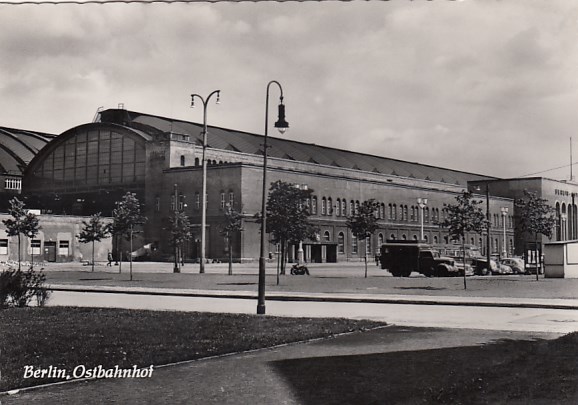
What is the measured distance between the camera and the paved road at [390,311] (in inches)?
629

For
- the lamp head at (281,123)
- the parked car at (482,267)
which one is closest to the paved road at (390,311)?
the lamp head at (281,123)

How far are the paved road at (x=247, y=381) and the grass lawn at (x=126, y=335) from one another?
70 cm

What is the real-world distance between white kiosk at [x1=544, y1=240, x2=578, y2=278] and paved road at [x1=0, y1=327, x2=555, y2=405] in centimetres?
2560

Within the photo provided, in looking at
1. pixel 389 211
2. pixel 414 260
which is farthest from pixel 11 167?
pixel 389 211

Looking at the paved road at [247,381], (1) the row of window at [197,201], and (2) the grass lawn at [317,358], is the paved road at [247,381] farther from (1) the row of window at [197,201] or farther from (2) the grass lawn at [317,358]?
(1) the row of window at [197,201]

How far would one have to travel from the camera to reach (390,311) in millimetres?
19828

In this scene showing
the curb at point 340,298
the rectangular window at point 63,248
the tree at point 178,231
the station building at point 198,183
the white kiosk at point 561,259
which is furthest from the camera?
the station building at point 198,183

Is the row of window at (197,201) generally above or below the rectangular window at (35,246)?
above

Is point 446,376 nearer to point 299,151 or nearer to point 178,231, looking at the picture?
point 178,231

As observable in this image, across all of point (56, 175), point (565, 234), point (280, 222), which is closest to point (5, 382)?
point (280, 222)

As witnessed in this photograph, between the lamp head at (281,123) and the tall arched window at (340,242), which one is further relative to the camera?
the tall arched window at (340,242)

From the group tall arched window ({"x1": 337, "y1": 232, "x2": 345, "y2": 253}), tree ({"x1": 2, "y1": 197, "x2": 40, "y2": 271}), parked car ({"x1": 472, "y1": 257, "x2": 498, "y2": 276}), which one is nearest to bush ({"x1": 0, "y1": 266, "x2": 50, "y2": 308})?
tree ({"x1": 2, "y1": 197, "x2": 40, "y2": 271})

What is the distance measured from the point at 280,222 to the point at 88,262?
16.4 meters

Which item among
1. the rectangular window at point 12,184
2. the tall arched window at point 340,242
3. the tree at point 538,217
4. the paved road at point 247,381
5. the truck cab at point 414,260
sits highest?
the rectangular window at point 12,184
